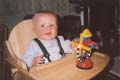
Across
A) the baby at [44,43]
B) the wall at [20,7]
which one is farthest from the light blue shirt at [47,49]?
the wall at [20,7]

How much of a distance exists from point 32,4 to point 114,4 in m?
0.79

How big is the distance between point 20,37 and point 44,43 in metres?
0.15

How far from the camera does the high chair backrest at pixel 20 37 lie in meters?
1.41

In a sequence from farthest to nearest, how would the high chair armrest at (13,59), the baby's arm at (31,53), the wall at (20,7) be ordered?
the wall at (20,7)
the baby's arm at (31,53)
the high chair armrest at (13,59)

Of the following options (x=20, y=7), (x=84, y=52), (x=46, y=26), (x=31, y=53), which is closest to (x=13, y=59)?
(x=31, y=53)

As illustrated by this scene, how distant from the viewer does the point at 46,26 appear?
4.41ft

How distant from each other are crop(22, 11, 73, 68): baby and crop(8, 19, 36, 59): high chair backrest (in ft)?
0.22

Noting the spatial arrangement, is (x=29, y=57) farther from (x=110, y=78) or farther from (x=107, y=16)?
(x=107, y=16)

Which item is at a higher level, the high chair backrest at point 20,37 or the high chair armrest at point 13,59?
the high chair backrest at point 20,37

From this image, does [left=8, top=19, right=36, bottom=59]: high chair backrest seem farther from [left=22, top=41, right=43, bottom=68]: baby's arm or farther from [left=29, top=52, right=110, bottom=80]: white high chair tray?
[left=29, top=52, right=110, bottom=80]: white high chair tray

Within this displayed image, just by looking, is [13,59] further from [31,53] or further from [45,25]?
[45,25]

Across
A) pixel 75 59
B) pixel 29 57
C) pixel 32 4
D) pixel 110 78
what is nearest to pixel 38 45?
pixel 29 57

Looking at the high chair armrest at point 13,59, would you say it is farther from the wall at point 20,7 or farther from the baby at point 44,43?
the wall at point 20,7

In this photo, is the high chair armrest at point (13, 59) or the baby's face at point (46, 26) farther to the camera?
the baby's face at point (46, 26)
